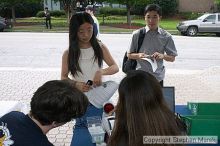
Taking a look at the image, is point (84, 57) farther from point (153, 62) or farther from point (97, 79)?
point (153, 62)

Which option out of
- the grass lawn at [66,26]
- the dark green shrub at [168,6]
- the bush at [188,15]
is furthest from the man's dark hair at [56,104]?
the dark green shrub at [168,6]

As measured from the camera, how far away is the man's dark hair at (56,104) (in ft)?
6.68

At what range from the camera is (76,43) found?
3438mm

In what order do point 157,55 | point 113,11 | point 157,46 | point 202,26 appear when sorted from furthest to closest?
point 113,11
point 202,26
point 157,46
point 157,55

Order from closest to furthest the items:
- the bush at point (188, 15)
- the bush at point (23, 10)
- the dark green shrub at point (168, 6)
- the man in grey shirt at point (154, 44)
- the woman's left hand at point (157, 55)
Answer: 1. the woman's left hand at point (157, 55)
2. the man in grey shirt at point (154, 44)
3. the bush at point (23, 10)
4. the bush at point (188, 15)
5. the dark green shrub at point (168, 6)

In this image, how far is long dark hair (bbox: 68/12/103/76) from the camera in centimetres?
337

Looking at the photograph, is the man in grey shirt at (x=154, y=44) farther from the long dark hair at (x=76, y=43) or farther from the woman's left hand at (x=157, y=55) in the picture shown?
the long dark hair at (x=76, y=43)

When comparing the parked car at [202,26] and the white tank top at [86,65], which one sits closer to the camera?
the white tank top at [86,65]

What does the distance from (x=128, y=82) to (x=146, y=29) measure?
7.07ft

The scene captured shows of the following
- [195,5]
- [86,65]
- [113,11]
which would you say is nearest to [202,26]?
[113,11]

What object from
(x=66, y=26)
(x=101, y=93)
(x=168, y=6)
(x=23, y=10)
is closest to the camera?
(x=101, y=93)

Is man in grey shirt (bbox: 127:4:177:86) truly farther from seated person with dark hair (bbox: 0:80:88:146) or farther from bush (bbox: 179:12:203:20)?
bush (bbox: 179:12:203:20)

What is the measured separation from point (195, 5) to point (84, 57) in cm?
3602

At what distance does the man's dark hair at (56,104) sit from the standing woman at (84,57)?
113 cm
